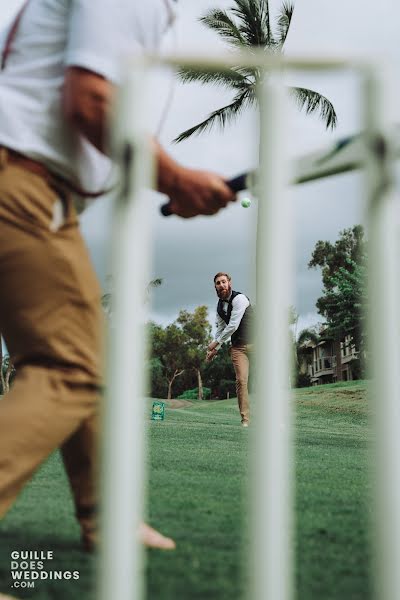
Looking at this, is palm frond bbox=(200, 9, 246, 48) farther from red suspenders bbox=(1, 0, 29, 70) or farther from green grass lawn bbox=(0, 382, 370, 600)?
red suspenders bbox=(1, 0, 29, 70)

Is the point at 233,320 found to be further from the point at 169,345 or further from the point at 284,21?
the point at 169,345

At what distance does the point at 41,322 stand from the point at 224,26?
16911 mm

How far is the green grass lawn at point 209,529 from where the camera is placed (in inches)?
63.7

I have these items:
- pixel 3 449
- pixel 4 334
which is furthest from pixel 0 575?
pixel 4 334

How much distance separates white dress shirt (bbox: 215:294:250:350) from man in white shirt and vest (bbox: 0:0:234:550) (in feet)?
22.4

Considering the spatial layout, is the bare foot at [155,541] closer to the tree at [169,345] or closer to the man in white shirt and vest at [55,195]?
the man in white shirt and vest at [55,195]

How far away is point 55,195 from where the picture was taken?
171 cm

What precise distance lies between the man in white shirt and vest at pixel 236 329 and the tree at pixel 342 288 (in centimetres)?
1877

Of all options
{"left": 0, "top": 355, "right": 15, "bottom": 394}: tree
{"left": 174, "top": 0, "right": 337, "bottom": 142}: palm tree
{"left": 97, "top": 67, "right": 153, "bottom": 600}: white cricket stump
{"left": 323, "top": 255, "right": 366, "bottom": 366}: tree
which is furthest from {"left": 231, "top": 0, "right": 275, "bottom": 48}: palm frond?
{"left": 97, "top": 67, "right": 153, "bottom": 600}: white cricket stump

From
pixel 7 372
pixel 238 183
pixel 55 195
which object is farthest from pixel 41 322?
pixel 7 372

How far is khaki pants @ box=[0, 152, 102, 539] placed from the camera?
1.56 m

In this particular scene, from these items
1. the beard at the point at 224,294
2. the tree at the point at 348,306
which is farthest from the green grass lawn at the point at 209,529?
the tree at the point at 348,306

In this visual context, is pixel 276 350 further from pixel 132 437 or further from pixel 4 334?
pixel 4 334

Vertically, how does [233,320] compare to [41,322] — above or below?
above
